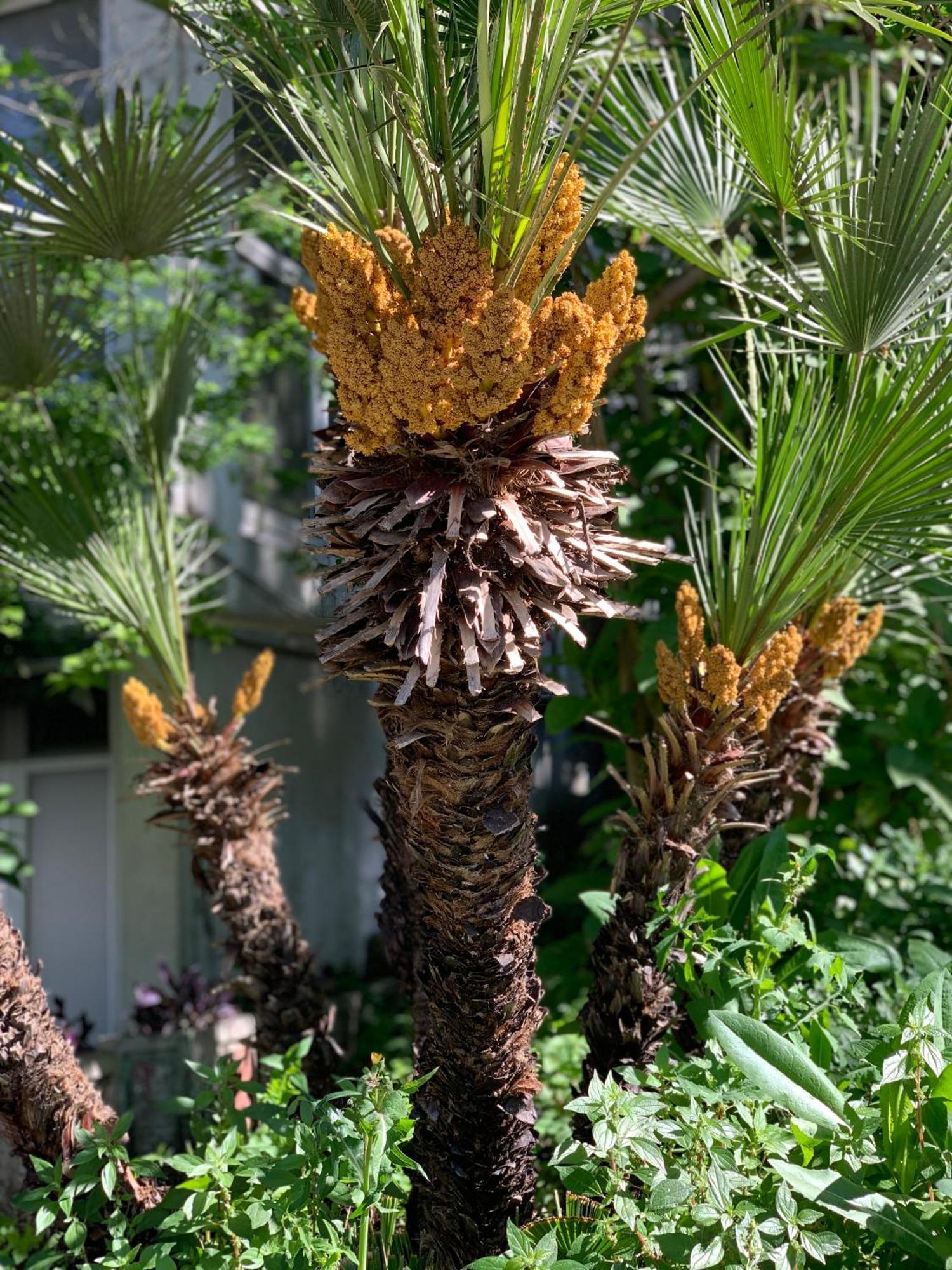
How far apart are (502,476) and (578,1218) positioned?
1.29 meters

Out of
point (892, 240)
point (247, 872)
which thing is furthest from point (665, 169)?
point (247, 872)

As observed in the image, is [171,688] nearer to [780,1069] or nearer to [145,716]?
[145,716]

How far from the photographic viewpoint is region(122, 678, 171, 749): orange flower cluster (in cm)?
309

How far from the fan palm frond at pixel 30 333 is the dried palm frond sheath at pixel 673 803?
2.11m

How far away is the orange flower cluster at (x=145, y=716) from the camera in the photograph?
309 cm

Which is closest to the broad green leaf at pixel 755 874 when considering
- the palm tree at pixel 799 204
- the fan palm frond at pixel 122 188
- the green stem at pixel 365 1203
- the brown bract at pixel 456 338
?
the palm tree at pixel 799 204

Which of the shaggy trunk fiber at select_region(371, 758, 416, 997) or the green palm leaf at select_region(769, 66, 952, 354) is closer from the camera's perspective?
the green palm leaf at select_region(769, 66, 952, 354)

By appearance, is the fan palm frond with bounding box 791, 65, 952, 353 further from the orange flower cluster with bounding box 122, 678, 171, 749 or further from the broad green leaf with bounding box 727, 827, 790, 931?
the orange flower cluster with bounding box 122, 678, 171, 749

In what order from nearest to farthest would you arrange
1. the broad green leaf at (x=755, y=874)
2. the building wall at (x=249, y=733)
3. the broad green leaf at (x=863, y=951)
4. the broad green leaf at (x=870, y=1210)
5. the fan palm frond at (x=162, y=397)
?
the broad green leaf at (x=870, y=1210) < the broad green leaf at (x=755, y=874) < the broad green leaf at (x=863, y=951) < the fan palm frond at (x=162, y=397) < the building wall at (x=249, y=733)

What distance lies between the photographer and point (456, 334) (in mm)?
1856

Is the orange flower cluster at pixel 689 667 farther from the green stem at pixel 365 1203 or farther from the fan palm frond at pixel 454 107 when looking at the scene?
the green stem at pixel 365 1203

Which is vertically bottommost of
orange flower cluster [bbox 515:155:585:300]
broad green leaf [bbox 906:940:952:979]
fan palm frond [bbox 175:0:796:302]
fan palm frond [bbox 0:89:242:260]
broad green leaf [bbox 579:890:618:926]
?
broad green leaf [bbox 906:940:952:979]

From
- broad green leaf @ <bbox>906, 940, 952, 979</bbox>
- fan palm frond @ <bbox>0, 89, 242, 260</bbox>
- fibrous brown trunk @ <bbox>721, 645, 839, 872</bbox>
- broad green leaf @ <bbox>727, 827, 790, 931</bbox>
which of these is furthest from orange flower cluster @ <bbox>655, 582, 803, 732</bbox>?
fan palm frond @ <bbox>0, 89, 242, 260</bbox>

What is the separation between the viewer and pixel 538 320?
6.32ft
